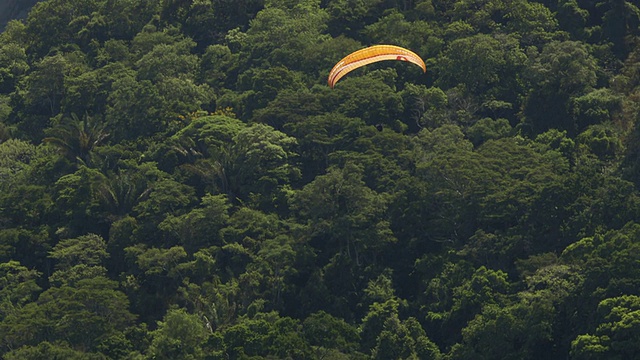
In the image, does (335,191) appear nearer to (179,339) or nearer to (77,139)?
(179,339)

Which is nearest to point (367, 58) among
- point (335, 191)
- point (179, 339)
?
point (335, 191)

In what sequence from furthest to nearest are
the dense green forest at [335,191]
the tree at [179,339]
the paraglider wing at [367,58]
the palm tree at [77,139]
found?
the palm tree at [77,139] → the paraglider wing at [367,58] → the dense green forest at [335,191] → the tree at [179,339]

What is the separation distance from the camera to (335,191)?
202 feet

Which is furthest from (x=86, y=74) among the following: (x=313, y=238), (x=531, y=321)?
(x=531, y=321)

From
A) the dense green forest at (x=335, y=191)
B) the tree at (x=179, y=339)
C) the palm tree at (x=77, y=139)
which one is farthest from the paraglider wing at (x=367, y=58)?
the palm tree at (x=77, y=139)

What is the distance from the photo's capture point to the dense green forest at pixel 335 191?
183ft

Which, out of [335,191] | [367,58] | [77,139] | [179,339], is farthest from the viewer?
[77,139]

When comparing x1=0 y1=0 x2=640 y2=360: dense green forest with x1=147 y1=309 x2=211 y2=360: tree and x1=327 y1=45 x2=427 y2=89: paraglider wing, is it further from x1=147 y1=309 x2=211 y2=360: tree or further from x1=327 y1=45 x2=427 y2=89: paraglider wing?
x1=327 y1=45 x2=427 y2=89: paraglider wing

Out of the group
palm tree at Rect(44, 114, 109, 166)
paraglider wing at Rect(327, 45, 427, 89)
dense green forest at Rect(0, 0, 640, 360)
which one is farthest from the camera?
palm tree at Rect(44, 114, 109, 166)

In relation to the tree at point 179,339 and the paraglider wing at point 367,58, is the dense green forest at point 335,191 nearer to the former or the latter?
the tree at point 179,339

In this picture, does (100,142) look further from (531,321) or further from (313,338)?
(531,321)

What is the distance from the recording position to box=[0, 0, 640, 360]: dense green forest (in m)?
55.9

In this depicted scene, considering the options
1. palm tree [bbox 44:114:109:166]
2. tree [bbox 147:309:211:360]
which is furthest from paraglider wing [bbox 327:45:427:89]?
palm tree [bbox 44:114:109:166]

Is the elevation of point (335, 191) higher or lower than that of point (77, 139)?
lower
